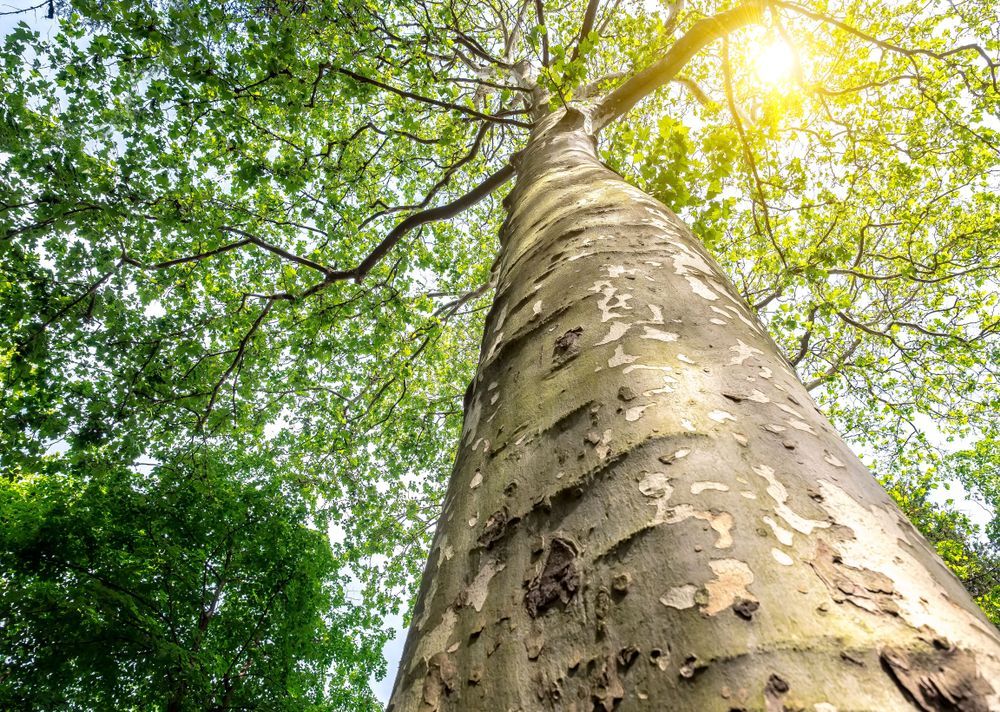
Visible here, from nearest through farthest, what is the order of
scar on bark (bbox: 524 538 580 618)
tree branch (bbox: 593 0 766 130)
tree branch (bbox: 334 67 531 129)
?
scar on bark (bbox: 524 538 580 618) → tree branch (bbox: 334 67 531 129) → tree branch (bbox: 593 0 766 130)

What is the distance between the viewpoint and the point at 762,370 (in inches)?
46.4

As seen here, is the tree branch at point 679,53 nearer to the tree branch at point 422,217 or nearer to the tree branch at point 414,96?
the tree branch at point 414,96

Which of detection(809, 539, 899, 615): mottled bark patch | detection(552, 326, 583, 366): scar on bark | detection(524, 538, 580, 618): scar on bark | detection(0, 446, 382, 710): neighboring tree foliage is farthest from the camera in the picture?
detection(0, 446, 382, 710): neighboring tree foliage

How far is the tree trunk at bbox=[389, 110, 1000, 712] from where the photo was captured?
549mm

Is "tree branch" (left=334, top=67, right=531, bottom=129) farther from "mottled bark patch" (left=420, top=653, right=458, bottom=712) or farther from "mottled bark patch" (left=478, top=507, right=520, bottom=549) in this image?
"mottled bark patch" (left=420, top=653, right=458, bottom=712)

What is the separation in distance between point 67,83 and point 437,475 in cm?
839

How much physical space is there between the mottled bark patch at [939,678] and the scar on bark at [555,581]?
0.36m

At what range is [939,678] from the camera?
514 millimetres

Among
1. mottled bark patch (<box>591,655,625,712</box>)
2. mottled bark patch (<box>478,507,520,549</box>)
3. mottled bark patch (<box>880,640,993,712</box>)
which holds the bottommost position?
mottled bark patch (<box>880,640,993,712</box>)

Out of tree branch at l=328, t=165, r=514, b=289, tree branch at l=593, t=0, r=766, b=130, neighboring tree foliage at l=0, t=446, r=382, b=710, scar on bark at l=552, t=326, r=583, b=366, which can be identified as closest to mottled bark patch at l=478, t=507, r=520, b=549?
scar on bark at l=552, t=326, r=583, b=366

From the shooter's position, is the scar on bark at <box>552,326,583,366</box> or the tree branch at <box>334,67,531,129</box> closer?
the scar on bark at <box>552,326,583,366</box>

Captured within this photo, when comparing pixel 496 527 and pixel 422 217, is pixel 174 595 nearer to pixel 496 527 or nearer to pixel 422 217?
pixel 422 217

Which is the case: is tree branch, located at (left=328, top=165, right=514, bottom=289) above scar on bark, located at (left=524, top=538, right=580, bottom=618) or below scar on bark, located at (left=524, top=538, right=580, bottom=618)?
above

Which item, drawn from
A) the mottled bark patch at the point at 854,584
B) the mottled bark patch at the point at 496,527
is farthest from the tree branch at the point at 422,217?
the mottled bark patch at the point at 854,584
